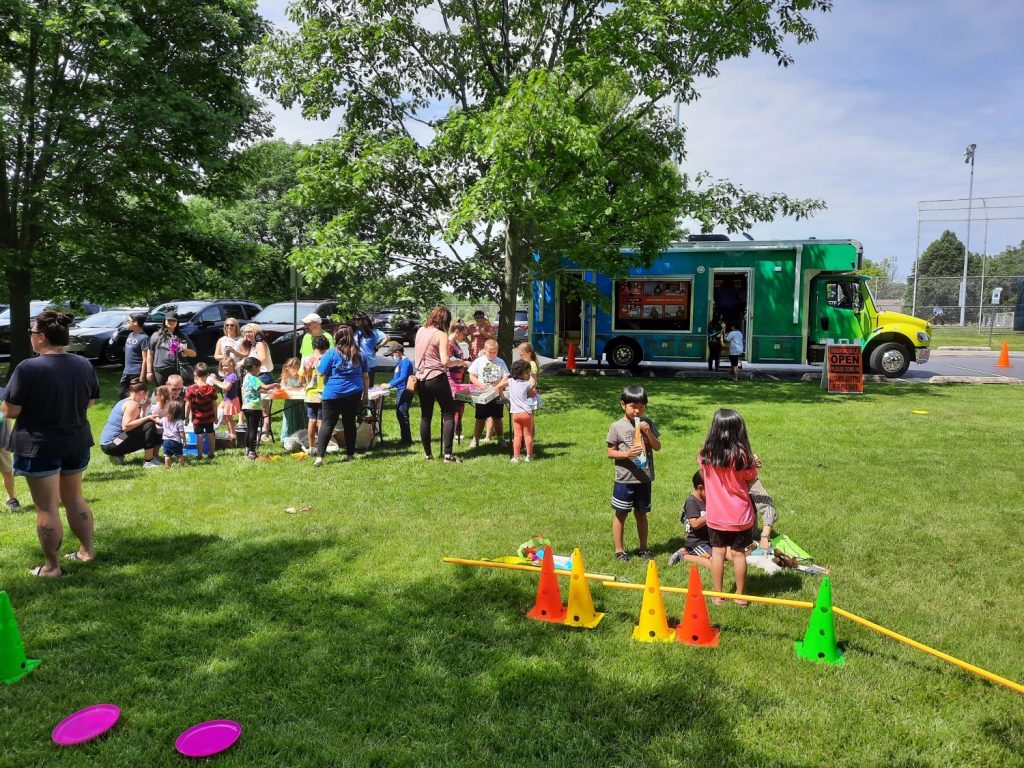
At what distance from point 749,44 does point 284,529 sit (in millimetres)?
12326

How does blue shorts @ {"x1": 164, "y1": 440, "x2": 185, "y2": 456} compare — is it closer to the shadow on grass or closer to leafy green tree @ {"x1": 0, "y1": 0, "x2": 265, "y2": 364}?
the shadow on grass

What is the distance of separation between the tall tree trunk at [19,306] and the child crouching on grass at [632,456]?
47.9ft

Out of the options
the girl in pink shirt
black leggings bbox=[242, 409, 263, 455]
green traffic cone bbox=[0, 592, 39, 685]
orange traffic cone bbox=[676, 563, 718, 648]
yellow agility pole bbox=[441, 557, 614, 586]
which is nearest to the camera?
green traffic cone bbox=[0, 592, 39, 685]

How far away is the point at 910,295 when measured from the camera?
1368 inches

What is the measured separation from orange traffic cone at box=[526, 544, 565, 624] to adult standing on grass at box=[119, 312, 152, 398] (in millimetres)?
10014

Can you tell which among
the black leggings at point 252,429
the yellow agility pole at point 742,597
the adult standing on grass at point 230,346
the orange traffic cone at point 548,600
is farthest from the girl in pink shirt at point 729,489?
the adult standing on grass at point 230,346

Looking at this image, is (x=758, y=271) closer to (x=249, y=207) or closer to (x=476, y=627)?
(x=476, y=627)

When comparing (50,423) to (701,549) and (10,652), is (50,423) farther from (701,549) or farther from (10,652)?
(701,549)

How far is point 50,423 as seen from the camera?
4.78 metres

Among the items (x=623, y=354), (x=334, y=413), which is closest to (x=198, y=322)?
(x=623, y=354)

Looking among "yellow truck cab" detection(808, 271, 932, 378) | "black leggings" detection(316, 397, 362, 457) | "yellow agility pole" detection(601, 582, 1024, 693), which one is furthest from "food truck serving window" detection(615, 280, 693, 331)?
"yellow agility pole" detection(601, 582, 1024, 693)

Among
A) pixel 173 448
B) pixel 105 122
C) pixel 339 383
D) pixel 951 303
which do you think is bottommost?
pixel 173 448

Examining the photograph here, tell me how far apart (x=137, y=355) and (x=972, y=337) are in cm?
3274

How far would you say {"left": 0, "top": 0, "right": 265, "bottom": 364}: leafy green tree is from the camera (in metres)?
13.7
